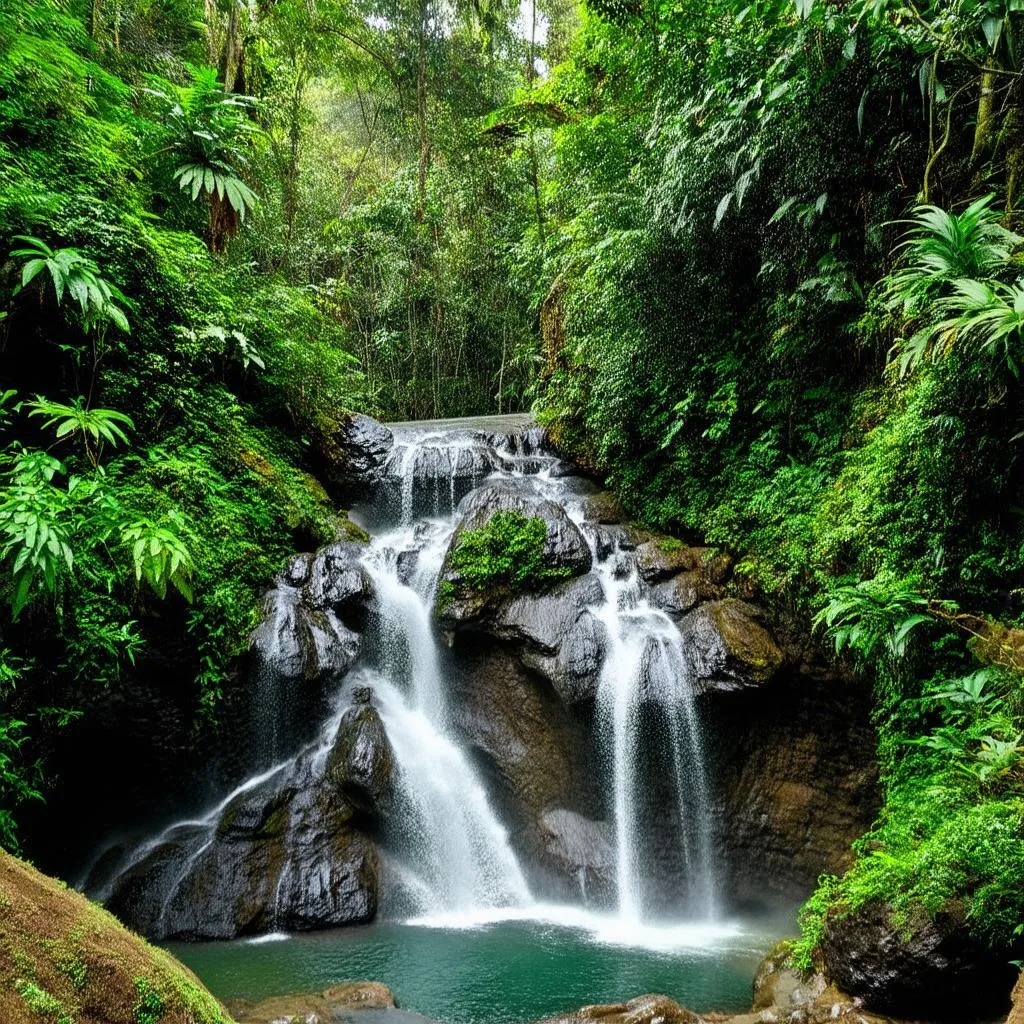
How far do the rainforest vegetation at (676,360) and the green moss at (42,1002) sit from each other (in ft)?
12.4

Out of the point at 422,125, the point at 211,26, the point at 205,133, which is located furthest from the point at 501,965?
the point at 422,125

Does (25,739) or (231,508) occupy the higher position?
(231,508)

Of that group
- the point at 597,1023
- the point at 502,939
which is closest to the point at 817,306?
the point at 597,1023

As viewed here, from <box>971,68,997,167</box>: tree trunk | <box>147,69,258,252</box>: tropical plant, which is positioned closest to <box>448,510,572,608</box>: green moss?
<box>147,69,258,252</box>: tropical plant

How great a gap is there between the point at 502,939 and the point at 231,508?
18.4 feet

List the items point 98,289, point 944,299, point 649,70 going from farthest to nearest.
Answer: point 649,70
point 98,289
point 944,299

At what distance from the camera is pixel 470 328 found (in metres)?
19.0

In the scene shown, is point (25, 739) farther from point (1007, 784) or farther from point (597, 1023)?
point (1007, 784)

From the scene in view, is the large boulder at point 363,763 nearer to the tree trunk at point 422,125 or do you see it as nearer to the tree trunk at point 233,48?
the tree trunk at point 233,48

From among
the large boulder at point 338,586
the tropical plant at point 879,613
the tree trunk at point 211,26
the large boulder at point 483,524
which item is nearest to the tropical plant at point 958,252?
the tropical plant at point 879,613

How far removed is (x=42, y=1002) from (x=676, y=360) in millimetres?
8642

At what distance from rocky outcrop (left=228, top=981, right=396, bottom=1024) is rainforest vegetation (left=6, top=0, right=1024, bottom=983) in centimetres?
Result: 235

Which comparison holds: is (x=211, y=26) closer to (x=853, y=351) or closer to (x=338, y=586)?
(x=338, y=586)

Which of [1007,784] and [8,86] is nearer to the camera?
[1007,784]
